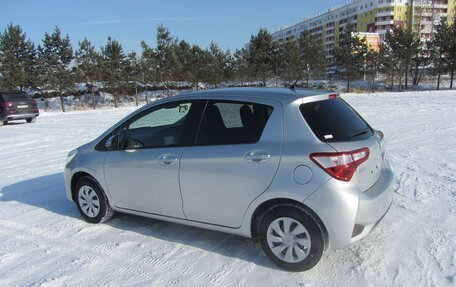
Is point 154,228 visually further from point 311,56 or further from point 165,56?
point 311,56

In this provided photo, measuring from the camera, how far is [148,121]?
4.79 metres

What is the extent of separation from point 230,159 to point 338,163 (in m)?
1.00

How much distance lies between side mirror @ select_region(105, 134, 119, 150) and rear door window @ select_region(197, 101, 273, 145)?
1.19 metres

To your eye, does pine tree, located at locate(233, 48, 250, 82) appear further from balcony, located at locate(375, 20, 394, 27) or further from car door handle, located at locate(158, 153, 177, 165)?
balcony, located at locate(375, 20, 394, 27)

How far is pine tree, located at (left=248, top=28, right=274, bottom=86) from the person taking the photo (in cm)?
4753

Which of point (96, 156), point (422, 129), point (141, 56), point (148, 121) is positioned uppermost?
point (141, 56)

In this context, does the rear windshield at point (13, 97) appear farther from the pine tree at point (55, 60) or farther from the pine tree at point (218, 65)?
the pine tree at point (218, 65)

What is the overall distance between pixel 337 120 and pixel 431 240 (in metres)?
1.69

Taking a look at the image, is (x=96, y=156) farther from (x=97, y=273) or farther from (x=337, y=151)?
(x=337, y=151)

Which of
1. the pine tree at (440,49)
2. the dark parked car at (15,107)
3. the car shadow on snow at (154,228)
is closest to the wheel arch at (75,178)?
the car shadow on snow at (154,228)

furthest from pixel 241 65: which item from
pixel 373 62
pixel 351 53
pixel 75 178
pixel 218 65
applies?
pixel 75 178

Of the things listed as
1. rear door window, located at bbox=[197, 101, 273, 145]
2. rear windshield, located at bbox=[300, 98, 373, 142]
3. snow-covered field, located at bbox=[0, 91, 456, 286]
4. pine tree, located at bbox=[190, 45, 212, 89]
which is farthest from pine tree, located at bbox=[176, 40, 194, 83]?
rear windshield, located at bbox=[300, 98, 373, 142]

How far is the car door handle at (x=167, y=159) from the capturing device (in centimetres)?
410

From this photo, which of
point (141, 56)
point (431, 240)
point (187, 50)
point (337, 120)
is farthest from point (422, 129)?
point (187, 50)
